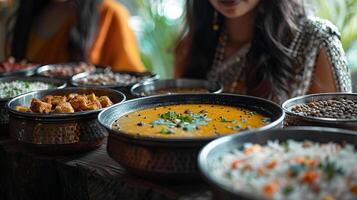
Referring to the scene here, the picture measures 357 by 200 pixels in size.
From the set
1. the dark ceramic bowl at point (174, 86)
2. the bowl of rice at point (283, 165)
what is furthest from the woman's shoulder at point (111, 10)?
the bowl of rice at point (283, 165)

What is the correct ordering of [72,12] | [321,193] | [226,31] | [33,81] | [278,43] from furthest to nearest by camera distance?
1. [72,12]
2. [226,31]
3. [33,81]
4. [278,43]
5. [321,193]

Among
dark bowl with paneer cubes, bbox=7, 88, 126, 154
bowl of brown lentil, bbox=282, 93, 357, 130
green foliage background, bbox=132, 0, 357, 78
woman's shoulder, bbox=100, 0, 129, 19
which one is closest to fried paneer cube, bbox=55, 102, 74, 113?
dark bowl with paneer cubes, bbox=7, 88, 126, 154

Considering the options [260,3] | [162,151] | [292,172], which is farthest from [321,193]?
[260,3]

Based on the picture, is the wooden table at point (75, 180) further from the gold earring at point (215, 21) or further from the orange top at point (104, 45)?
the orange top at point (104, 45)

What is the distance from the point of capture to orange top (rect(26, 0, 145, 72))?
3.40 m

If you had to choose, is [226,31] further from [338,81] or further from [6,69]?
[6,69]

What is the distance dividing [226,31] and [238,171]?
1.63 m

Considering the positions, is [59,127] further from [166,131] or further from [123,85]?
[123,85]

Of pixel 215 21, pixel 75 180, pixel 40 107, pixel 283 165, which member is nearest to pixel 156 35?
pixel 215 21

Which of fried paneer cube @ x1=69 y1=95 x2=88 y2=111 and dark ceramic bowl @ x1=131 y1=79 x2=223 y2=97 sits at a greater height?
fried paneer cube @ x1=69 y1=95 x2=88 y2=111

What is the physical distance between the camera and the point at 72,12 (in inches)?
136

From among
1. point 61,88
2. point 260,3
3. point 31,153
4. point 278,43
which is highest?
point 260,3

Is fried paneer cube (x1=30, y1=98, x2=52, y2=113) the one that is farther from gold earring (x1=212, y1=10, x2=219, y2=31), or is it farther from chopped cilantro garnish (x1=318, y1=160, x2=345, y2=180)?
gold earring (x1=212, y1=10, x2=219, y2=31)

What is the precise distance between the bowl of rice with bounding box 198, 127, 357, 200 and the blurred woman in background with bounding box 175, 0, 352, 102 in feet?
3.09
